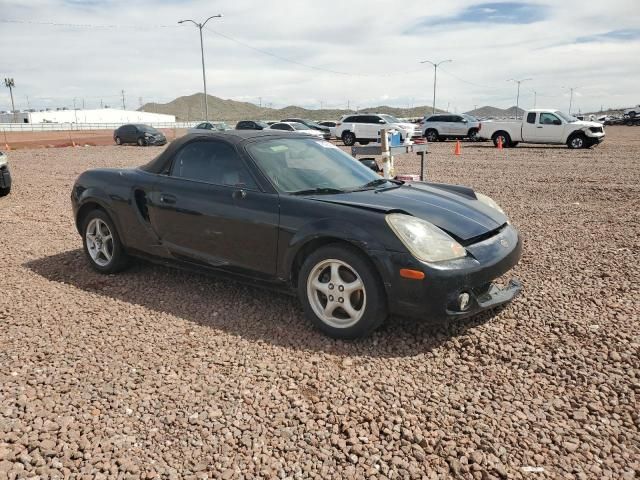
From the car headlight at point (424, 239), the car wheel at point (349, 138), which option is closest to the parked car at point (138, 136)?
the car wheel at point (349, 138)

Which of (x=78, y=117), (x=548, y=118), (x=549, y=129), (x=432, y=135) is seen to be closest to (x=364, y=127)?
(x=432, y=135)

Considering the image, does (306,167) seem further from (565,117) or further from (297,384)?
(565,117)

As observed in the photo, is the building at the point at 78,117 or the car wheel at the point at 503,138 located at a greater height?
the building at the point at 78,117

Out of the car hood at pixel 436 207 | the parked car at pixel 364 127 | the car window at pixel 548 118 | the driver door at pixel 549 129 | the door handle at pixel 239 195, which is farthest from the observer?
the parked car at pixel 364 127

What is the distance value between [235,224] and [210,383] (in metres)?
1.33

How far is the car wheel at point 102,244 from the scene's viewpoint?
16.3 ft

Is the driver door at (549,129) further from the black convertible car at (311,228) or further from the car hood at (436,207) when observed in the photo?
the car hood at (436,207)

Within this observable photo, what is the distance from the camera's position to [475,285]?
338 cm

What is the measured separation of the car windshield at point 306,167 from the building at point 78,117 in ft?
300

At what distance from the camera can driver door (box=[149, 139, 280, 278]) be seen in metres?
3.87

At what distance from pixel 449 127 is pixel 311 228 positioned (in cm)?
2828

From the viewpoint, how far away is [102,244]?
201 inches

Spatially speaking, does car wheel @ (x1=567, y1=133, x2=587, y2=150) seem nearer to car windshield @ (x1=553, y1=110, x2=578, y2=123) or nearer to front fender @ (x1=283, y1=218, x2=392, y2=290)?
car windshield @ (x1=553, y1=110, x2=578, y2=123)

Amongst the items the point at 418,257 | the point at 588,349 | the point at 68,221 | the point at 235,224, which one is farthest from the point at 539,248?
the point at 68,221
